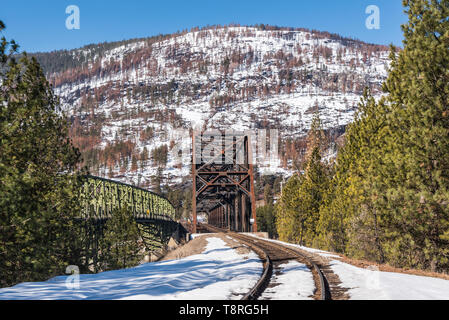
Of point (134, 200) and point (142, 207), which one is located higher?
point (134, 200)

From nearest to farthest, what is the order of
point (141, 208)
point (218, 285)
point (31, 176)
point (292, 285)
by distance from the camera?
point (292, 285) < point (218, 285) < point (31, 176) < point (141, 208)

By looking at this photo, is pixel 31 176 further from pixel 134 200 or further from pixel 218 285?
pixel 134 200

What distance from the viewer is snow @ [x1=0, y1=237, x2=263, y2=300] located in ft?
31.3

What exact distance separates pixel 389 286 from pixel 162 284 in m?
6.39

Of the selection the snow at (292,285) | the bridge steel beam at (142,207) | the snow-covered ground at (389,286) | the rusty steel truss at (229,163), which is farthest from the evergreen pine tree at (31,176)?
the rusty steel truss at (229,163)

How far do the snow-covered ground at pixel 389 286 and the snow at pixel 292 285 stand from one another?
1.02 meters

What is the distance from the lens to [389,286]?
9914 mm

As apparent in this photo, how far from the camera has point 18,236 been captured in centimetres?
1169

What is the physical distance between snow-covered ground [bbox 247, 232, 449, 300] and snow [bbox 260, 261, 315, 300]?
40.3 inches

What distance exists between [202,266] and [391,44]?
1363 cm

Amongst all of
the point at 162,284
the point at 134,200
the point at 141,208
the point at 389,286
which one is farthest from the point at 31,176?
the point at 141,208
